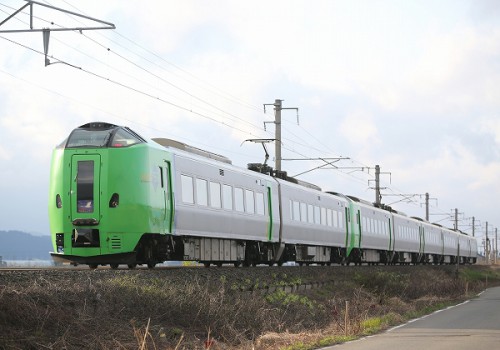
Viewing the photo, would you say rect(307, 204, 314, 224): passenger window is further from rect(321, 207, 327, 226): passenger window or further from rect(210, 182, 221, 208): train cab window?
rect(210, 182, 221, 208): train cab window

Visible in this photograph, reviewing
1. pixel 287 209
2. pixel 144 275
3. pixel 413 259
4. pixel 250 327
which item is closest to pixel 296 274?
pixel 287 209

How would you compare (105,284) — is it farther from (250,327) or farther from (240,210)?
(240,210)

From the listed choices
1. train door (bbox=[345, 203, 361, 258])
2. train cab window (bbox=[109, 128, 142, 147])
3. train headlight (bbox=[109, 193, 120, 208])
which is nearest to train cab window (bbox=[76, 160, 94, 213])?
train headlight (bbox=[109, 193, 120, 208])

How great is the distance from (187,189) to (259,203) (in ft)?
22.0

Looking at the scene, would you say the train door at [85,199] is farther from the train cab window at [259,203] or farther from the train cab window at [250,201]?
the train cab window at [259,203]

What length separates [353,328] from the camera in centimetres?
1942

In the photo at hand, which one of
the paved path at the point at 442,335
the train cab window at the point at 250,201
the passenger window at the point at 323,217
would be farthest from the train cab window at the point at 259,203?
the passenger window at the point at 323,217

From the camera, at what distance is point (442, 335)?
17.8 meters

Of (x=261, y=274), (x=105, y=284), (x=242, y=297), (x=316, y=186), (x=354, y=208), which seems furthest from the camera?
(x=354, y=208)

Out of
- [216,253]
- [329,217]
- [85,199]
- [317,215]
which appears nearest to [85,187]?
[85,199]

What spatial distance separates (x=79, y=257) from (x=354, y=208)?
26.6 metres

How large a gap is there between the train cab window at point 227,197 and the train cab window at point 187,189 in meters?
Result: 2.56

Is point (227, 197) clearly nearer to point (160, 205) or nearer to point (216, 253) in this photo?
point (216, 253)

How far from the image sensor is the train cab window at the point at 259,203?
2859cm
